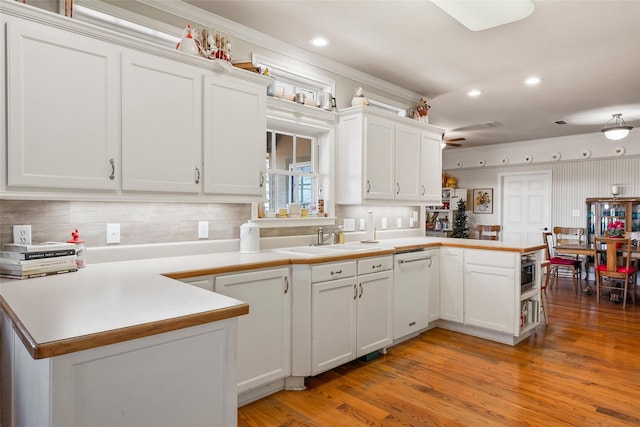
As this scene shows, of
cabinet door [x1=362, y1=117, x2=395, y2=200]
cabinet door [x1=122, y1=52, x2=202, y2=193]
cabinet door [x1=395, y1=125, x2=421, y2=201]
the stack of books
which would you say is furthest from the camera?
cabinet door [x1=395, y1=125, x2=421, y2=201]

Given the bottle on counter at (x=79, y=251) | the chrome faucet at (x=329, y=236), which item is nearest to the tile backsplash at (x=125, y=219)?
the bottle on counter at (x=79, y=251)

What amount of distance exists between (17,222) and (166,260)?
80cm

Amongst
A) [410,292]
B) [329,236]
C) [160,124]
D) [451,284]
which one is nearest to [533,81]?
[451,284]

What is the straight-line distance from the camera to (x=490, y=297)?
3.76 meters

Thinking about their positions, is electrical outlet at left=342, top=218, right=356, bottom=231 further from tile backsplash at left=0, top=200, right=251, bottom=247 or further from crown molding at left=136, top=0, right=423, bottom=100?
crown molding at left=136, top=0, right=423, bottom=100

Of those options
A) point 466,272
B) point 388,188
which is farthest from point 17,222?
point 466,272

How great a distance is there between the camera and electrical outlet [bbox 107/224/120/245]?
2.44m

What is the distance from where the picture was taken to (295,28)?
3127mm

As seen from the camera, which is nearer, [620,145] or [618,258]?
[618,258]

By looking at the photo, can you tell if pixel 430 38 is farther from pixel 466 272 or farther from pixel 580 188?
pixel 580 188

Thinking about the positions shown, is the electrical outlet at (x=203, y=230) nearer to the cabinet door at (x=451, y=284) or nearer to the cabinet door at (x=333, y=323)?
the cabinet door at (x=333, y=323)

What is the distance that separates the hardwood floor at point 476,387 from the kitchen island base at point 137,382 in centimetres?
110

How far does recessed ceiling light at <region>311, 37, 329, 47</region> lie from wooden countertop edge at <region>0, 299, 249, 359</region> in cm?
260

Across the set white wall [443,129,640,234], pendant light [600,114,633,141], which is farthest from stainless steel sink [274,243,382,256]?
white wall [443,129,640,234]
